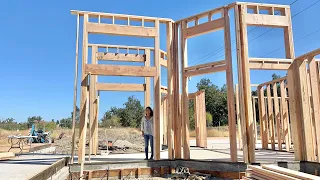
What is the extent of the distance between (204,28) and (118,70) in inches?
104

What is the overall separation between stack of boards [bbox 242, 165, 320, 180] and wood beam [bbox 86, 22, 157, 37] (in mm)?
4429

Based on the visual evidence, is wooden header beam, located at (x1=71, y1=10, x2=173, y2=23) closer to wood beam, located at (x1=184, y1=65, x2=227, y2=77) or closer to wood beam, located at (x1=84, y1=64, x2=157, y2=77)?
wood beam, located at (x1=84, y1=64, x2=157, y2=77)

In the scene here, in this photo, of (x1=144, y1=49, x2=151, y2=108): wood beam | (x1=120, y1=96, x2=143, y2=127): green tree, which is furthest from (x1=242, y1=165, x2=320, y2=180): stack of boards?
(x1=120, y1=96, x2=143, y2=127): green tree

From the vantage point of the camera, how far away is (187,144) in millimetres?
7289

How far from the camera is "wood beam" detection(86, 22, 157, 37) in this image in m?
7.03

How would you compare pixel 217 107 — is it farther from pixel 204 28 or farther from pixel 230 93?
pixel 230 93

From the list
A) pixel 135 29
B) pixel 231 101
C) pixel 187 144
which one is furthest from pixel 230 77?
pixel 135 29

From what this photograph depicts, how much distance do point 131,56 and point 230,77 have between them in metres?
4.51

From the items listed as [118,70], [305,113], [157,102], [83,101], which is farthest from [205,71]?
[83,101]

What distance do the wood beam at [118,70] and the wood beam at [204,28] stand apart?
4.67 feet

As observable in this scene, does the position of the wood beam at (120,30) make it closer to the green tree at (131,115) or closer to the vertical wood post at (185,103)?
the vertical wood post at (185,103)

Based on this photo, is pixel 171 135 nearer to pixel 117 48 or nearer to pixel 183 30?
pixel 183 30

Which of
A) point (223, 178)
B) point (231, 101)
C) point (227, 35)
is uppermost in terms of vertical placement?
point (227, 35)

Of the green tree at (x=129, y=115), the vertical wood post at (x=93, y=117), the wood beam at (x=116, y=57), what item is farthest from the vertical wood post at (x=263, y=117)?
the green tree at (x=129, y=115)
